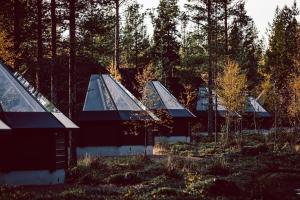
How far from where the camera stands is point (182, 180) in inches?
861

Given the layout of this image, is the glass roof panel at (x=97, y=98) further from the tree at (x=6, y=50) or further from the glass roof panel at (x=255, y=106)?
the glass roof panel at (x=255, y=106)

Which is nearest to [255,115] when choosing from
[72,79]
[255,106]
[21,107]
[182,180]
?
[255,106]

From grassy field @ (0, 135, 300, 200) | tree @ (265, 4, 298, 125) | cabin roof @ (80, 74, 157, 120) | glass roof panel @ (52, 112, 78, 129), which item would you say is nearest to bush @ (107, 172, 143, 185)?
grassy field @ (0, 135, 300, 200)

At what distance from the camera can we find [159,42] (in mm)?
68250

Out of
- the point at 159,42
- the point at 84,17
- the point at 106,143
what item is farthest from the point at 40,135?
the point at 159,42

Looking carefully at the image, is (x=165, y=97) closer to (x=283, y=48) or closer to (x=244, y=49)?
(x=283, y=48)

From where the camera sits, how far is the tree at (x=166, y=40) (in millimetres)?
67375

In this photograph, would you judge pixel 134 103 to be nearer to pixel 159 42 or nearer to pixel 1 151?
pixel 1 151

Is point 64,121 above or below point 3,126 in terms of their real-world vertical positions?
above

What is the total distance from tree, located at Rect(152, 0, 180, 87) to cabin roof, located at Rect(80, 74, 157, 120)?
30417 millimetres

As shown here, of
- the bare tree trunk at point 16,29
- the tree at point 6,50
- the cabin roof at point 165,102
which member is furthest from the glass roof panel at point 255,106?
the tree at point 6,50

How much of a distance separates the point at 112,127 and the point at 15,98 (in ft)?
41.2

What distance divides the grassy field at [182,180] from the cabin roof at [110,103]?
4.96 m

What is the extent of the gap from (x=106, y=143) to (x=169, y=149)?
5.65 metres
